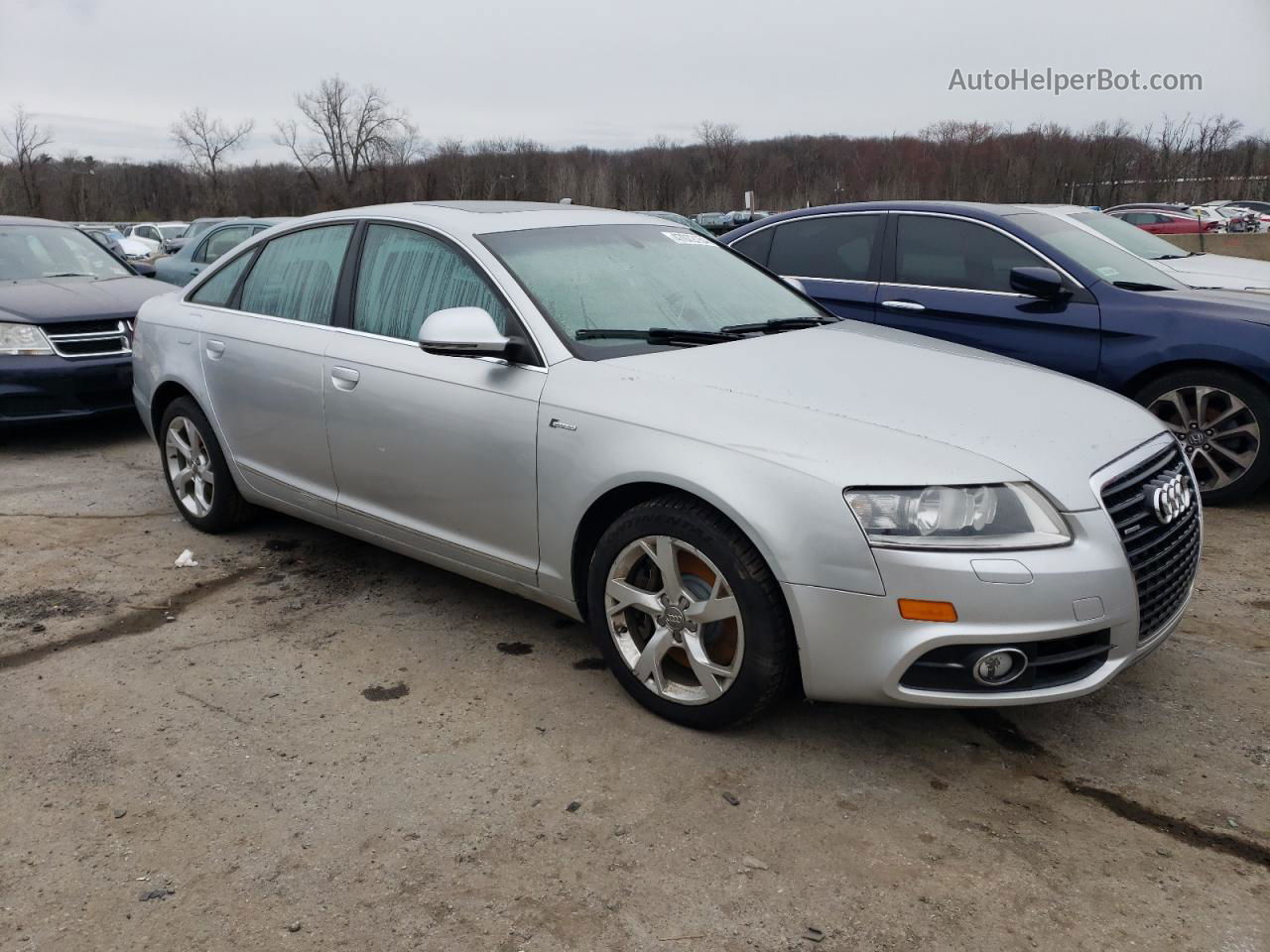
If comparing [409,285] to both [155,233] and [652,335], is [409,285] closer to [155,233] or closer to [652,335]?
[652,335]

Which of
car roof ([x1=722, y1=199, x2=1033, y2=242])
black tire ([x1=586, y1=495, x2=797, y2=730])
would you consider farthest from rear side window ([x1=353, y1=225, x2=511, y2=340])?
car roof ([x1=722, y1=199, x2=1033, y2=242])

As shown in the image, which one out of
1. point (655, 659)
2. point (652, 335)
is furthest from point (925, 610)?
point (652, 335)

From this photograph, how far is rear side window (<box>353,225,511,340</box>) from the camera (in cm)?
364

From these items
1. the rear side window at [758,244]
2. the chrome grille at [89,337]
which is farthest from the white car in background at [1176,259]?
the chrome grille at [89,337]

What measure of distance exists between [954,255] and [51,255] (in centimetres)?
673

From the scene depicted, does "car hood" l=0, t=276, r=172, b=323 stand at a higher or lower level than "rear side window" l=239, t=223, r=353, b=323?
lower

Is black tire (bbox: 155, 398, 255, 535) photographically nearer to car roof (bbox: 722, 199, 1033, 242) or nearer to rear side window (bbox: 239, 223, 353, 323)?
rear side window (bbox: 239, 223, 353, 323)

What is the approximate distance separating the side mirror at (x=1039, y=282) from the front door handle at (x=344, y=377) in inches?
143

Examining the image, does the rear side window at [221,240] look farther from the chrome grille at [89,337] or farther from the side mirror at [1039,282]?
the side mirror at [1039,282]

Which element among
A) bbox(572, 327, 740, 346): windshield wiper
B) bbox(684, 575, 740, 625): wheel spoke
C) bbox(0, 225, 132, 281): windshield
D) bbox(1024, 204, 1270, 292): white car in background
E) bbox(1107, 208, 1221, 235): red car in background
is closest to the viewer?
bbox(684, 575, 740, 625): wheel spoke

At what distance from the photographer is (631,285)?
3.72 m

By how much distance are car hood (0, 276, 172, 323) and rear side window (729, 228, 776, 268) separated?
4.05 m

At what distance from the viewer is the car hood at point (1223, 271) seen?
19.6 feet

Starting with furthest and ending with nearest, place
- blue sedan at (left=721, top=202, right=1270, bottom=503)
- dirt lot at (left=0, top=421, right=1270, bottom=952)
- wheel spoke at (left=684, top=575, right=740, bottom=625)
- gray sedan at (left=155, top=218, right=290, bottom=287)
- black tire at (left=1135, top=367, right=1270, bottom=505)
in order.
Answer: gray sedan at (left=155, top=218, right=290, bottom=287) < blue sedan at (left=721, top=202, right=1270, bottom=503) < black tire at (left=1135, top=367, right=1270, bottom=505) < wheel spoke at (left=684, top=575, right=740, bottom=625) < dirt lot at (left=0, top=421, right=1270, bottom=952)
